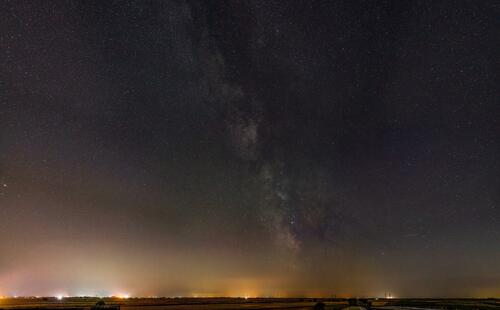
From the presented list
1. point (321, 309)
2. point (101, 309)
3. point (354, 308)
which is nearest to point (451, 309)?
point (321, 309)

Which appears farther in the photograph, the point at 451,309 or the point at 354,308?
the point at 451,309

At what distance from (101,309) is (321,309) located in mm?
34608

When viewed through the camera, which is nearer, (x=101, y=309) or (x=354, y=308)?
(x=354, y=308)

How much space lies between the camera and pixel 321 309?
61.2 m

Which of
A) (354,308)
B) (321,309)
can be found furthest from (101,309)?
(354,308)

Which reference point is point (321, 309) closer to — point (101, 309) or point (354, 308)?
point (354, 308)

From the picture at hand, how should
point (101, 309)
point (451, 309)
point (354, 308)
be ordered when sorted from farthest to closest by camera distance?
point (451, 309)
point (101, 309)
point (354, 308)

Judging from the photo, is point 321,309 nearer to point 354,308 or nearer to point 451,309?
point 354,308

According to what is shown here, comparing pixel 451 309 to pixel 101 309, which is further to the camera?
pixel 451 309

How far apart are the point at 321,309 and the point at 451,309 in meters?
39.0

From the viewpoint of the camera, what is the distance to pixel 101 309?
60.1m

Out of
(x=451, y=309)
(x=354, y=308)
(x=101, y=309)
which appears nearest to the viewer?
(x=354, y=308)

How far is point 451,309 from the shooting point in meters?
82.2

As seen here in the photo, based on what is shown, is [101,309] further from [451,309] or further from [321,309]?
[451,309]
